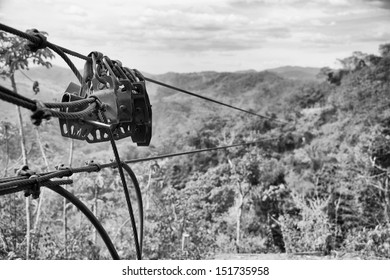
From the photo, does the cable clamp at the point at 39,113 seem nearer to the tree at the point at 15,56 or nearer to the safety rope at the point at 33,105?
the safety rope at the point at 33,105

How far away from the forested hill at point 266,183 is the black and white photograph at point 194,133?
0.08 feet

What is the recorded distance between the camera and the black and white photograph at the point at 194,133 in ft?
3.67

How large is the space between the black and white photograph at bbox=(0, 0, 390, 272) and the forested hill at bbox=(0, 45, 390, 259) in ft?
0.08

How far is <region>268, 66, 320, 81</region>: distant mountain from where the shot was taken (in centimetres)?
1295

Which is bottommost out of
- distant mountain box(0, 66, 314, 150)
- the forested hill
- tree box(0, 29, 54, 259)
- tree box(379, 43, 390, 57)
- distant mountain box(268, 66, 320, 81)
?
the forested hill

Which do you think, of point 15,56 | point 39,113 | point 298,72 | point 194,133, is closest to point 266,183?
point 194,133

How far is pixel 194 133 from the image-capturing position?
8.55m

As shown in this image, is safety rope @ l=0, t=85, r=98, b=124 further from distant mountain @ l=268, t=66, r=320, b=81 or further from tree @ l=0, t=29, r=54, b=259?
distant mountain @ l=268, t=66, r=320, b=81

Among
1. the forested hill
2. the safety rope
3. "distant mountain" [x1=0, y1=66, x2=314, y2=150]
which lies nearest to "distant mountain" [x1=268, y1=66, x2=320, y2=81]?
"distant mountain" [x1=0, y1=66, x2=314, y2=150]

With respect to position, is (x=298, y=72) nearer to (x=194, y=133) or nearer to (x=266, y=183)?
(x=194, y=133)

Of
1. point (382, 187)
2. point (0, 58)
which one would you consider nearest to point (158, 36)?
point (382, 187)

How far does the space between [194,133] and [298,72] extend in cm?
594

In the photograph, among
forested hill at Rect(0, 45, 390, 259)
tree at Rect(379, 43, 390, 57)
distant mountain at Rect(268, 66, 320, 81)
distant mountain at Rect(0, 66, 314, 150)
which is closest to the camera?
forested hill at Rect(0, 45, 390, 259)
